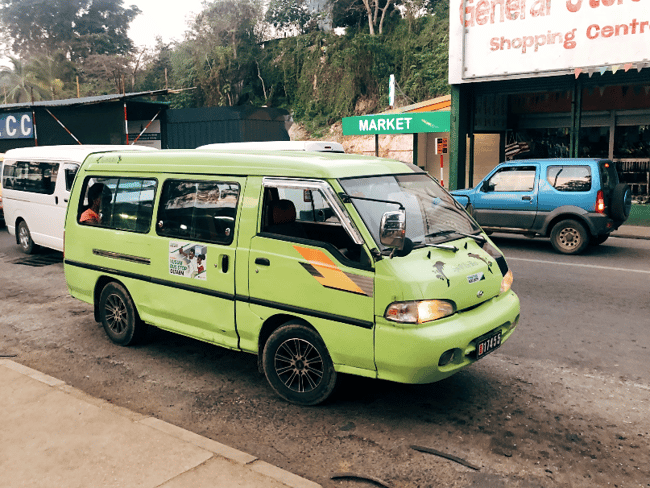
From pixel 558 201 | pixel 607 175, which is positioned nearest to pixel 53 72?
pixel 558 201

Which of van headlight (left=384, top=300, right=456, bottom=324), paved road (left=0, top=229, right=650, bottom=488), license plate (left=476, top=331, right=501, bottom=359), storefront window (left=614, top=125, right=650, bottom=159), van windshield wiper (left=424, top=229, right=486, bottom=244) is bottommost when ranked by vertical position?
paved road (left=0, top=229, right=650, bottom=488)

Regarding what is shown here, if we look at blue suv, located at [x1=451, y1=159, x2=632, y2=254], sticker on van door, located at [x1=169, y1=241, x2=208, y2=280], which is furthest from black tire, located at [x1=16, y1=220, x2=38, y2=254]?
blue suv, located at [x1=451, y1=159, x2=632, y2=254]

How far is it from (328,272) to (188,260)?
1.57m

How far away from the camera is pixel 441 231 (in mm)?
5086

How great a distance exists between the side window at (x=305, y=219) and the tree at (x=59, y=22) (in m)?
59.9

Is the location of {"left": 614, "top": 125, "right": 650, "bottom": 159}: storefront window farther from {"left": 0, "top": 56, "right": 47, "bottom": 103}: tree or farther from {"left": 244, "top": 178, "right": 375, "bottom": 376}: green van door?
{"left": 0, "top": 56, "right": 47, "bottom": 103}: tree

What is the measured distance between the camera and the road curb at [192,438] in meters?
3.63

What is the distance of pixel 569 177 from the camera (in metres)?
11.4

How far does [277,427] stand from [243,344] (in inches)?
34.7

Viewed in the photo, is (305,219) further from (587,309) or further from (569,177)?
(569,177)

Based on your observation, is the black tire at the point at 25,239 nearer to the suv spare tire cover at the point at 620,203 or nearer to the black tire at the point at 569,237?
the black tire at the point at 569,237

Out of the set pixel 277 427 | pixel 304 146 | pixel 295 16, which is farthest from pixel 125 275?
pixel 295 16

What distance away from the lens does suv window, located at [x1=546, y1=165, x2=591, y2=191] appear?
36.8 ft

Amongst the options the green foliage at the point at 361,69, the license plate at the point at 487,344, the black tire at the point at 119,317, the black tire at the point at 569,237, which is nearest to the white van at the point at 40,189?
the black tire at the point at 119,317
